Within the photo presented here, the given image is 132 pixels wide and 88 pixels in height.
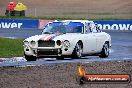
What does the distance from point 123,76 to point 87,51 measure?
476 inches

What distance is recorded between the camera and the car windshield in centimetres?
1778

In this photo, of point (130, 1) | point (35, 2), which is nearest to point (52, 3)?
point (35, 2)

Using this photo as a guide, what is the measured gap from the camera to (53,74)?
40.8 ft

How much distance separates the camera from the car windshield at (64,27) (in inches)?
700

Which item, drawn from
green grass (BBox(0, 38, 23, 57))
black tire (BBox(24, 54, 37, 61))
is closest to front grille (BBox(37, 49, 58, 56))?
black tire (BBox(24, 54, 37, 61))

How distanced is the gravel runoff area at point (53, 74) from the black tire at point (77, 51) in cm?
157

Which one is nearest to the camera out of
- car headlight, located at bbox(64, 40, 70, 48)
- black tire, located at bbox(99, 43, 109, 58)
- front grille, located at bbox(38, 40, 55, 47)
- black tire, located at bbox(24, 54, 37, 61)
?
front grille, located at bbox(38, 40, 55, 47)

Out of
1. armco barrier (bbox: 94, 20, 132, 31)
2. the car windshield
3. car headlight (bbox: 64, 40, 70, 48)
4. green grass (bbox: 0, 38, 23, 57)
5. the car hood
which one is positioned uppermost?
the car windshield

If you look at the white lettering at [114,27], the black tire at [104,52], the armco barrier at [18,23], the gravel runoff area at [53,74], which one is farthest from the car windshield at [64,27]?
the armco barrier at [18,23]

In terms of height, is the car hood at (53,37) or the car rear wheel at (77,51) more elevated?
the car hood at (53,37)

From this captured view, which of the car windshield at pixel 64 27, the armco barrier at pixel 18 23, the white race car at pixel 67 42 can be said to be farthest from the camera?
the armco barrier at pixel 18 23

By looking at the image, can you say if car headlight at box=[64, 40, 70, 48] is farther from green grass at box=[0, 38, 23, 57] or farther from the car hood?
green grass at box=[0, 38, 23, 57]

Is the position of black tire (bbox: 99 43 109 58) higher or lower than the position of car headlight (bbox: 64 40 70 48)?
lower

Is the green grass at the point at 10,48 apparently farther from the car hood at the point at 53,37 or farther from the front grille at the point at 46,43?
the front grille at the point at 46,43
